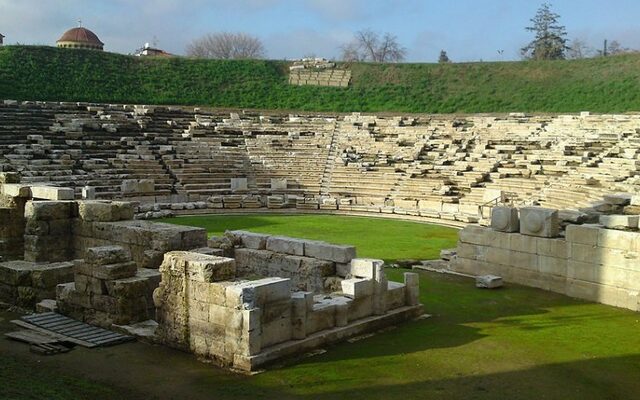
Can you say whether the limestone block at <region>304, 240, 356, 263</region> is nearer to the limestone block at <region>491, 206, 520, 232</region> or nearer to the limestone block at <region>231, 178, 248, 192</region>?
the limestone block at <region>491, 206, 520, 232</region>

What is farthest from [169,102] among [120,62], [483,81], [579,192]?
[579,192]

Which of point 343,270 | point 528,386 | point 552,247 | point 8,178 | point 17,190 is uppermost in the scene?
point 8,178

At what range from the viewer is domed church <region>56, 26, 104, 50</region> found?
6188 centimetres

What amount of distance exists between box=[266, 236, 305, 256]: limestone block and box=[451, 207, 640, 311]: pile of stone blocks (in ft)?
16.0

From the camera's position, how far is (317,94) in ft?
141

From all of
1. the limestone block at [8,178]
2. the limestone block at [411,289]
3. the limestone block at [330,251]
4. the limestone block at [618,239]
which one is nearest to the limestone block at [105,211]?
the limestone block at [8,178]

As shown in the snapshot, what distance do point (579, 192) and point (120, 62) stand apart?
96.3ft

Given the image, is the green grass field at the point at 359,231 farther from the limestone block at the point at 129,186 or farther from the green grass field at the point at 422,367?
the green grass field at the point at 422,367

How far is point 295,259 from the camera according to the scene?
41.3ft

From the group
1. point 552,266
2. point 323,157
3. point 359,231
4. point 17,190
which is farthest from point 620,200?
point 323,157

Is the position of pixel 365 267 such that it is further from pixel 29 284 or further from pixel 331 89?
pixel 331 89

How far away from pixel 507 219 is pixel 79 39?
186 feet

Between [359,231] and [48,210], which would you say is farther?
[359,231]

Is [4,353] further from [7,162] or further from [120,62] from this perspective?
[120,62]
